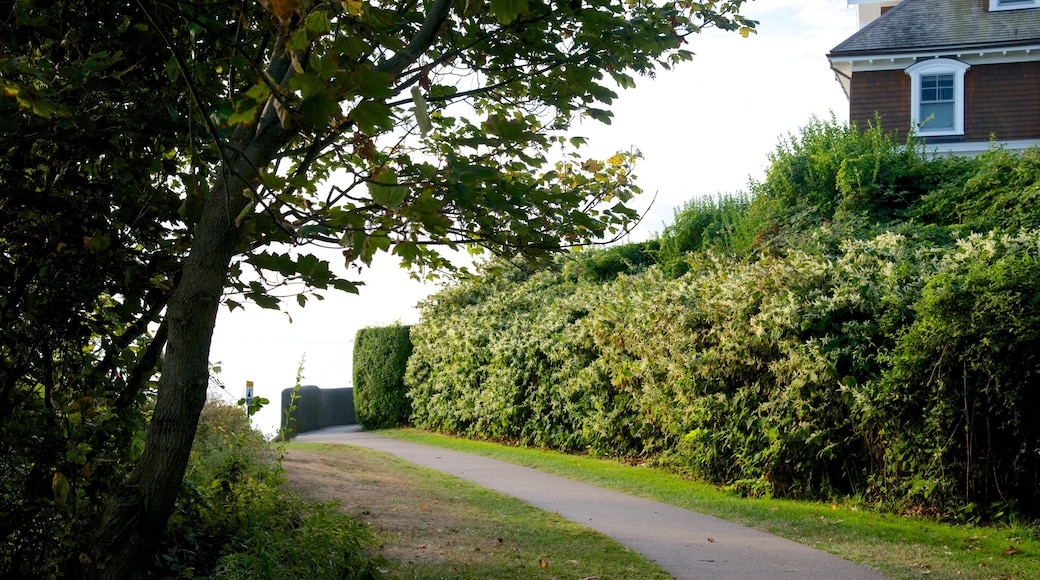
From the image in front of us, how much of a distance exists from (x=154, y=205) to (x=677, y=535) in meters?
5.27

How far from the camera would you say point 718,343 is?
10.4 m

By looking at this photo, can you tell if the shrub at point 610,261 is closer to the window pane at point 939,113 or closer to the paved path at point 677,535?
the paved path at point 677,535

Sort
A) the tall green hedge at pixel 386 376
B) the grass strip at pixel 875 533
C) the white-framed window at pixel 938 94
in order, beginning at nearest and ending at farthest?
the grass strip at pixel 875 533, the tall green hedge at pixel 386 376, the white-framed window at pixel 938 94

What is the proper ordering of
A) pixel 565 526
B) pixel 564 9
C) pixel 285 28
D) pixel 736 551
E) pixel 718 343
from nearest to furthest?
pixel 285 28 < pixel 564 9 < pixel 736 551 < pixel 565 526 < pixel 718 343

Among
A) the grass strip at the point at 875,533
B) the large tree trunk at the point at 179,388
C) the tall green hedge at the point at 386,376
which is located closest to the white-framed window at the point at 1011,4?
the tall green hedge at the point at 386,376

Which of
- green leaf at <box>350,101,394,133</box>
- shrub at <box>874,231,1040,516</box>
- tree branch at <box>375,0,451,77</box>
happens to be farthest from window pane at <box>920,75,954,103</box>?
green leaf at <box>350,101,394,133</box>

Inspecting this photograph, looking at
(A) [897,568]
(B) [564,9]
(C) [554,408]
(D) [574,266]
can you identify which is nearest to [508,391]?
(C) [554,408]

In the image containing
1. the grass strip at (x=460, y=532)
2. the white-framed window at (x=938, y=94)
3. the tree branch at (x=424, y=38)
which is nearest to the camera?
the tree branch at (x=424, y=38)

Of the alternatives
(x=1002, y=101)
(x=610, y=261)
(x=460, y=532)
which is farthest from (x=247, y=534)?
(x=1002, y=101)

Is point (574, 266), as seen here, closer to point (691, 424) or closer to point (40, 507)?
point (691, 424)

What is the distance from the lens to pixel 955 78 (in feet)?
81.3

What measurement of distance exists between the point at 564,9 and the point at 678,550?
4513 mm

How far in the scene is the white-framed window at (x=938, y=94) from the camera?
2472 cm

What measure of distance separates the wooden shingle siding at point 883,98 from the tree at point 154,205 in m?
22.5
